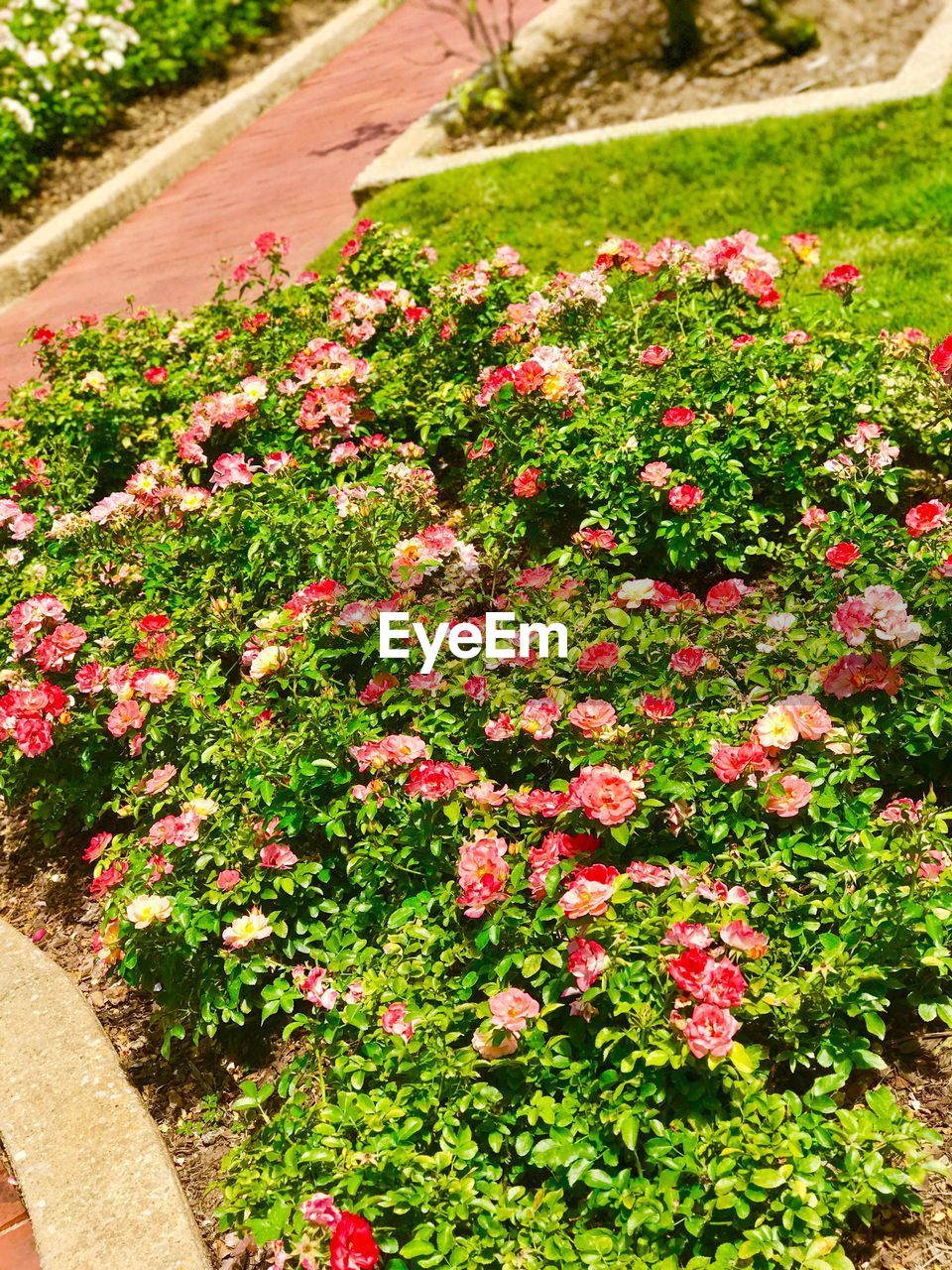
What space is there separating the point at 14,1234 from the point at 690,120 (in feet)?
20.0

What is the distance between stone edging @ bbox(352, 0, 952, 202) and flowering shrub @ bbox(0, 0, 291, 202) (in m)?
3.16

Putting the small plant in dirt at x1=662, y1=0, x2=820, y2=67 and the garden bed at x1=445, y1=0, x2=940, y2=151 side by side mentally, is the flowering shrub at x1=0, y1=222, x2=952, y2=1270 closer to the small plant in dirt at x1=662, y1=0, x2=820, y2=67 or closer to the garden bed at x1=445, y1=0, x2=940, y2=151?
the garden bed at x1=445, y1=0, x2=940, y2=151

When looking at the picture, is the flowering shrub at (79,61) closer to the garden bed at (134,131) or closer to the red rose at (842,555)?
the garden bed at (134,131)

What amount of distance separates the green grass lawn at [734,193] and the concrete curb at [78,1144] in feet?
10.8

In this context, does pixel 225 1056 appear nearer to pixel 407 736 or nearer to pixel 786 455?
pixel 407 736

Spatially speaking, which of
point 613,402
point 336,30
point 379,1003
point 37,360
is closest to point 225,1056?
point 379,1003

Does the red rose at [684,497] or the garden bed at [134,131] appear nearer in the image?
the red rose at [684,497]

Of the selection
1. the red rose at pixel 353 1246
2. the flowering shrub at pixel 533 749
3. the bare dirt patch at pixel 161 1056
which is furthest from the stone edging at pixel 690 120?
the red rose at pixel 353 1246

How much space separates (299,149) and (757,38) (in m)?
3.31

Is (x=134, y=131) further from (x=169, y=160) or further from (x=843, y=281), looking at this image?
(x=843, y=281)

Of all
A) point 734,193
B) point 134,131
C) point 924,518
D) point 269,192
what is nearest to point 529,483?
point 924,518

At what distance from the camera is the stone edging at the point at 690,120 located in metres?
6.00

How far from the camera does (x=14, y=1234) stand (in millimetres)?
2607

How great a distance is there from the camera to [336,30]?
1072 cm
